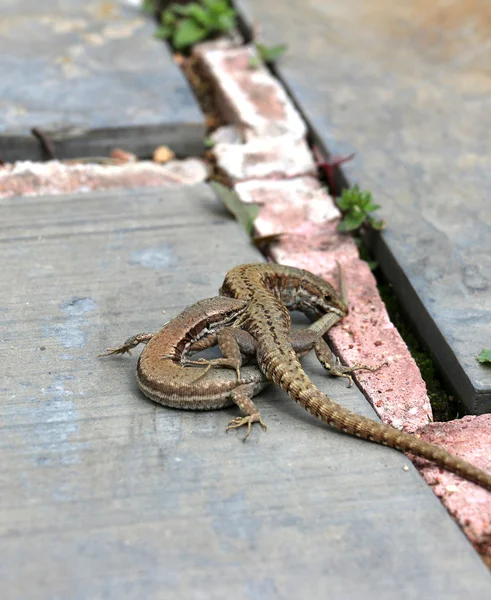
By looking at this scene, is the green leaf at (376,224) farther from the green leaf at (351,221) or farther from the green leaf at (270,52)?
the green leaf at (270,52)

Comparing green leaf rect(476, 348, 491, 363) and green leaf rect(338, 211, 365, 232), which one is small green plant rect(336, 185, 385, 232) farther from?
green leaf rect(476, 348, 491, 363)

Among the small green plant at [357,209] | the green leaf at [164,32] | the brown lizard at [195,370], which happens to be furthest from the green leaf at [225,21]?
the brown lizard at [195,370]

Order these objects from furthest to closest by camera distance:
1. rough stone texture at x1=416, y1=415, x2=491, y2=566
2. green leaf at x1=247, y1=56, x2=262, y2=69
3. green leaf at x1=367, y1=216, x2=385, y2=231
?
green leaf at x1=247, y1=56, x2=262, y2=69, green leaf at x1=367, y1=216, x2=385, y2=231, rough stone texture at x1=416, y1=415, x2=491, y2=566

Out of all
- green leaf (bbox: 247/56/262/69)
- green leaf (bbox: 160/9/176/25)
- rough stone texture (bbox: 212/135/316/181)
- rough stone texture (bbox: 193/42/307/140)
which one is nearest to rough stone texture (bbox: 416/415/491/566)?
rough stone texture (bbox: 212/135/316/181)

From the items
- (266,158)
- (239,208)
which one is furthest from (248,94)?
(239,208)

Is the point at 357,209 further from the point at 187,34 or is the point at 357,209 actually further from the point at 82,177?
the point at 187,34

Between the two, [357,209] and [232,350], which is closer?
[232,350]
